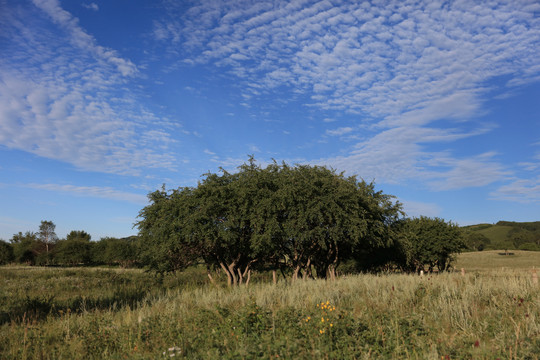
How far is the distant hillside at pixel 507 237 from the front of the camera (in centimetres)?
11175

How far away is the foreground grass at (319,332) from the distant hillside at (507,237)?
265 feet

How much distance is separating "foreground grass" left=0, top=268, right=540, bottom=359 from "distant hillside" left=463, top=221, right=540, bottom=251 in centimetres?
8084

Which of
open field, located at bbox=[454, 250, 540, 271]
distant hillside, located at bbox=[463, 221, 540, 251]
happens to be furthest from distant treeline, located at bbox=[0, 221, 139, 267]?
distant hillside, located at bbox=[463, 221, 540, 251]

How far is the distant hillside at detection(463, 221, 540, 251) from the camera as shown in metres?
112

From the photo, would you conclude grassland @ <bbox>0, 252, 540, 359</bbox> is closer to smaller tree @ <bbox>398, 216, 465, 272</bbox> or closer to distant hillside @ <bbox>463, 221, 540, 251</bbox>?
smaller tree @ <bbox>398, 216, 465, 272</bbox>

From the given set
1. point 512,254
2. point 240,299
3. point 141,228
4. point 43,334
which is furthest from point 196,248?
point 512,254

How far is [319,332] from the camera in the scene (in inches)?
265

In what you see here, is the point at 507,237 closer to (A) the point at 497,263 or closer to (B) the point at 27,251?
(A) the point at 497,263

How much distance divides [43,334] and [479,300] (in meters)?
11.6

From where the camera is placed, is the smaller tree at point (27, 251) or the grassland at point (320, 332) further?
the smaller tree at point (27, 251)

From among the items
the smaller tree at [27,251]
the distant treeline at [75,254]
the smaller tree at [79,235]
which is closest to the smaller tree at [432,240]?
the distant treeline at [75,254]

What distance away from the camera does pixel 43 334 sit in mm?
8750

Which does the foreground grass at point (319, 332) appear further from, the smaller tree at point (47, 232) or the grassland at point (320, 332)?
the smaller tree at point (47, 232)

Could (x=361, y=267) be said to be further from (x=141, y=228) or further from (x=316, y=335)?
(x=316, y=335)
